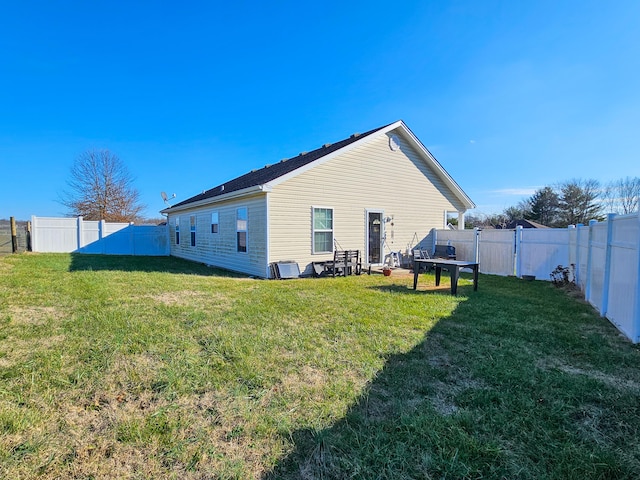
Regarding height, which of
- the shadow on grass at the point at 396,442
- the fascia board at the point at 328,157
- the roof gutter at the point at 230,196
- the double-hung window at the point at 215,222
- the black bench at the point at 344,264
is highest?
the fascia board at the point at 328,157

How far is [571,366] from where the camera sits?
138 inches

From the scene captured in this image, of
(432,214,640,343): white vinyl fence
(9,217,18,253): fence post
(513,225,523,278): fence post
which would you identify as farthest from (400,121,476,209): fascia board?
(9,217,18,253): fence post

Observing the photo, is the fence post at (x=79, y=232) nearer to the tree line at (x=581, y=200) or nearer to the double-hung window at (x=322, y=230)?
the double-hung window at (x=322, y=230)

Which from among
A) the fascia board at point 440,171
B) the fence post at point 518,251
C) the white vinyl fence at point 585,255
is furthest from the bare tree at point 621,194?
the fence post at point 518,251

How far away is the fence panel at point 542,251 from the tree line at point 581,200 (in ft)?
89.5

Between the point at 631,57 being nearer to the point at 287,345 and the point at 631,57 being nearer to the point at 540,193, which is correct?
the point at 287,345

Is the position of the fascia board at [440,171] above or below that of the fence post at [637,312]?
above

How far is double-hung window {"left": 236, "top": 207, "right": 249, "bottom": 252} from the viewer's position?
36.4ft

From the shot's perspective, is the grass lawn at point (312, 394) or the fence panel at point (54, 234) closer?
the grass lawn at point (312, 394)

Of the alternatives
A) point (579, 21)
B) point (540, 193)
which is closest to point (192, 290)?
point (579, 21)

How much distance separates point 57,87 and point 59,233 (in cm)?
742

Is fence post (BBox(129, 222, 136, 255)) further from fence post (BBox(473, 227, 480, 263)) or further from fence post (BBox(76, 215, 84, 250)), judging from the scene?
fence post (BBox(473, 227, 480, 263))

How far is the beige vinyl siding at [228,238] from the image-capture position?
1016 cm

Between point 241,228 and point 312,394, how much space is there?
9.14 meters
